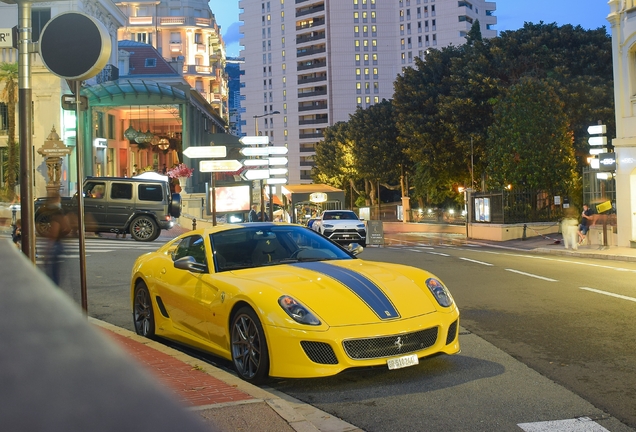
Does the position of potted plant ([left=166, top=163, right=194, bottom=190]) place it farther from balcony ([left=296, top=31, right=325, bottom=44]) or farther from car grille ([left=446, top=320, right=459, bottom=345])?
balcony ([left=296, top=31, right=325, bottom=44])

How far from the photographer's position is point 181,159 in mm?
54469

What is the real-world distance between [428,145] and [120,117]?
21.0 metres

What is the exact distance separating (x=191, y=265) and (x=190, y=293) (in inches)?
11.2

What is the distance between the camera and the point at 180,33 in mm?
110375

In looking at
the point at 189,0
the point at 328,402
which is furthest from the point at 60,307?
the point at 189,0

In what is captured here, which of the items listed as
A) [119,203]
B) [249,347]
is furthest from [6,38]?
[119,203]

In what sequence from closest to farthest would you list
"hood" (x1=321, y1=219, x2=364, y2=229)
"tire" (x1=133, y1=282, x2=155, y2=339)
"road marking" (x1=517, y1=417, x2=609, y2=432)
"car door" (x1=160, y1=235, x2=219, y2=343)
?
"road marking" (x1=517, y1=417, x2=609, y2=432)
"car door" (x1=160, y1=235, x2=219, y2=343)
"tire" (x1=133, y1=282, x2=155, y2=339)
"hood" (x1=321, y1=219, x2=364, y2=229)

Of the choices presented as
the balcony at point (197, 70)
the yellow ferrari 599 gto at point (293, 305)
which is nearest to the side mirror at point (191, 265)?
the yellow ferrari 599 gto at point (293, 305)

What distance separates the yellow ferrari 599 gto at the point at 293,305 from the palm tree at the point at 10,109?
1379 inches

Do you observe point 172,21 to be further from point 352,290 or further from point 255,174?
point 352,290

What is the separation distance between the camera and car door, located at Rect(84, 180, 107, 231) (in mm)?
26770

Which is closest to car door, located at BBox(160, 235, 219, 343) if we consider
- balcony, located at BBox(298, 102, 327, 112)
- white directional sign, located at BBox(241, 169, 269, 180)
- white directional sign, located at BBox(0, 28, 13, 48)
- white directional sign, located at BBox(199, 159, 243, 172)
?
white directional sign, located at BBox(0, 28, 13, 48)

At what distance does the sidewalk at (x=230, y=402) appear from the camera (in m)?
5.02

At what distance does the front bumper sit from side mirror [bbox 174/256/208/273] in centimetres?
150
